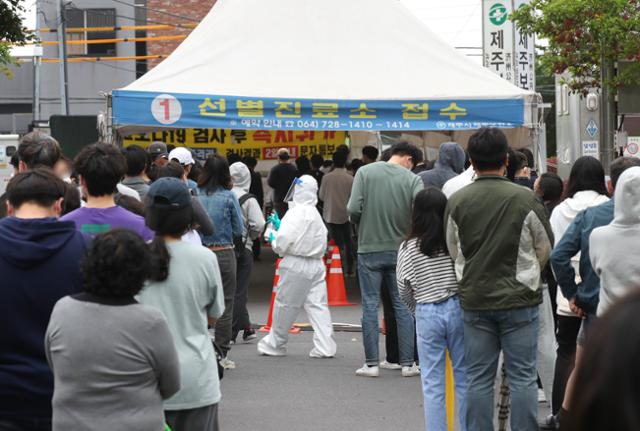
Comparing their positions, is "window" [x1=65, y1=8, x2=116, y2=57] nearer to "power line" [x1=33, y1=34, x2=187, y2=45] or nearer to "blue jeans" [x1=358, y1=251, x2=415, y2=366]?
"power line" [x1=33, y1=34, x2=187, y2=45]

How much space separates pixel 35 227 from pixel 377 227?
17.1 ft

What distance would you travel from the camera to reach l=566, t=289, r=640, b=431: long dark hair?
1.34m

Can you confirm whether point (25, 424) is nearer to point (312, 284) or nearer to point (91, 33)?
point (312, 284)

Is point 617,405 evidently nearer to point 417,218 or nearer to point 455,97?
point 417,218

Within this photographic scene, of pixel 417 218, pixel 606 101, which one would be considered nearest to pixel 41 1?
pixel 606 101

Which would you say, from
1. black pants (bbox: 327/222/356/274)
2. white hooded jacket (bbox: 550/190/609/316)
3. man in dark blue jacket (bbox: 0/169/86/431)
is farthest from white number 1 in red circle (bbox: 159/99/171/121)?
man in dark blue jacket (bbox: 0/169/86/431)

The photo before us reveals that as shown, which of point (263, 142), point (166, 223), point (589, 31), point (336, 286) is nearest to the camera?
point (166, 223)

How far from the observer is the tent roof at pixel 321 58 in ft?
48.0

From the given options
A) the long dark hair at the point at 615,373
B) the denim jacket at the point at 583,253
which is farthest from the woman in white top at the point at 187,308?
the long dark hair at the point at 615,373

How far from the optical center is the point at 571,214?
7.23m

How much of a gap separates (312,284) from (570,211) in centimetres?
349

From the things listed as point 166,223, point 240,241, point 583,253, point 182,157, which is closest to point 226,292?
point 240,241

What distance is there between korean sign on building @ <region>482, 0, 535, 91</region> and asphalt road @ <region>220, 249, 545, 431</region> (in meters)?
16.9

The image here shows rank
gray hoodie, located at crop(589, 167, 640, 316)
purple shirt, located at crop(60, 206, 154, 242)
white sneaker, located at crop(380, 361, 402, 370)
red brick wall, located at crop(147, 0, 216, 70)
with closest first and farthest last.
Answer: purple shirt, located at crop(60, 206, 154, 242)
gray hoodie, located at crop(589, 167, 640, 316)
white sneaker, located at crop(380, 361, 402, 370)
red brick wall, located at crop(147, 0, 216, 70)
